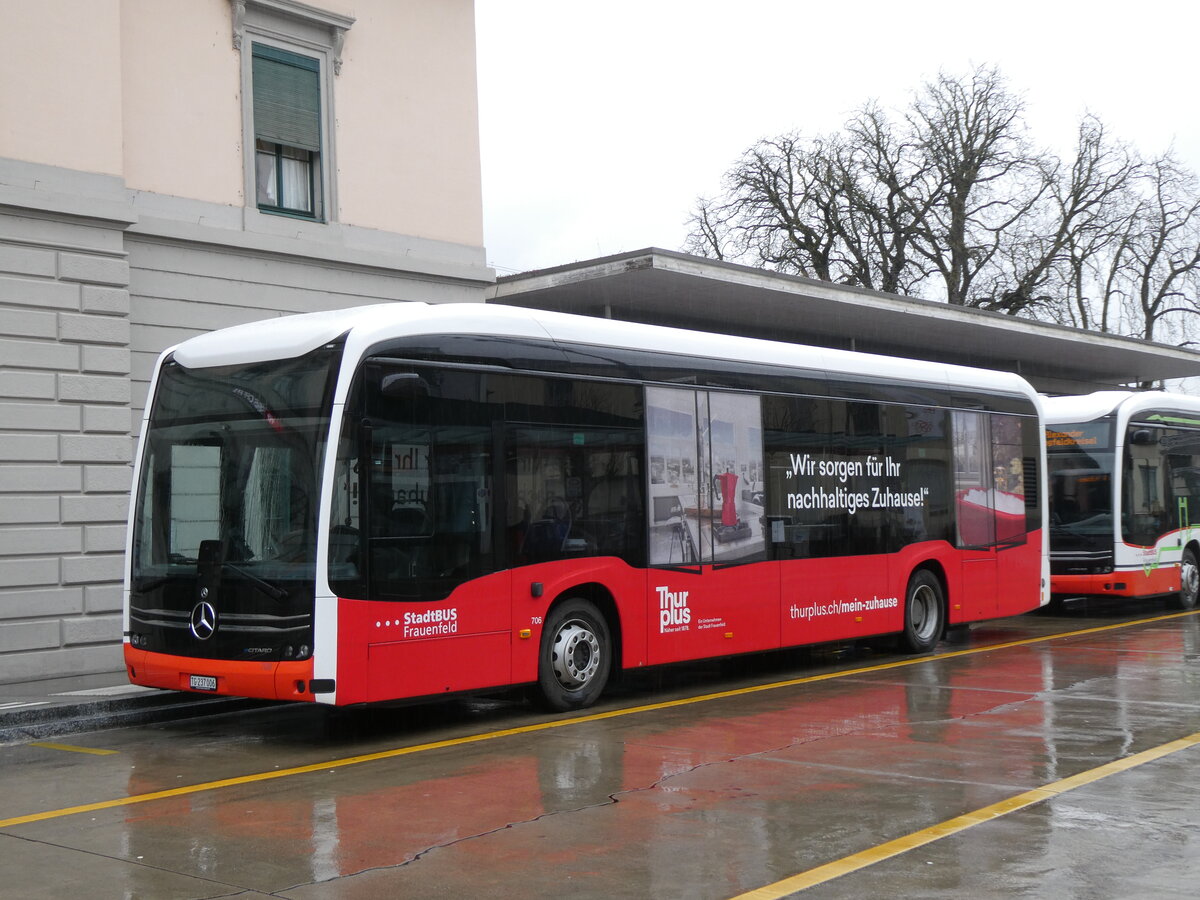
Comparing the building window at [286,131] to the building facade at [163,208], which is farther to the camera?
the building window at [286,131]

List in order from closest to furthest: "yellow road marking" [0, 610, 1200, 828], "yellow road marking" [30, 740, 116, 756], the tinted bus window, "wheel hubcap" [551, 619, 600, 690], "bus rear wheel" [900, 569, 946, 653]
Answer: "yellow road marking" [0, 610, 1200, 828], "yellow road marking" [30, 740, 116, 756], the tinted bus window, "wheel hubcap" [551, 619, 600, 690], "bus rear wheel" [900, 569, 946, 653]

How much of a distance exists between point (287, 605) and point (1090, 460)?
14.0 meters

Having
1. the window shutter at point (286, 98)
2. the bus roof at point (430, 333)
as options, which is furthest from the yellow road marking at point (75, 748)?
the window shutter at point (286, 98)

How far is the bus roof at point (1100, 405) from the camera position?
64.6 feet

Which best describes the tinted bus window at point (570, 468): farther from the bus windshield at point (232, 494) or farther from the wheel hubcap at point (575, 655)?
the bus windshield at point (232, 494)

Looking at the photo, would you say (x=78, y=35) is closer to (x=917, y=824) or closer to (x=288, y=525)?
(x=288, y=525)

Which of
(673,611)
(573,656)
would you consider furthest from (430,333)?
(673,611)

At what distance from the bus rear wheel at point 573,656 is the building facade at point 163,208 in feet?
19.0

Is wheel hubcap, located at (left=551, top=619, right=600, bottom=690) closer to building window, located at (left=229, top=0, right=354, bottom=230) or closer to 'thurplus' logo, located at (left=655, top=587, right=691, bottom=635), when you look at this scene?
'thurplus' logo, located at (left=655, top=587, right=691, bottom=635)

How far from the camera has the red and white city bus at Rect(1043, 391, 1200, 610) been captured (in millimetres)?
19078

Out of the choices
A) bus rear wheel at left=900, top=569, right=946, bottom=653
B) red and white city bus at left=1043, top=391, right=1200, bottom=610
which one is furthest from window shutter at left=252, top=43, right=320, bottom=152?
red and white city bus at left=1043, top=391, right=1200, bottom=610

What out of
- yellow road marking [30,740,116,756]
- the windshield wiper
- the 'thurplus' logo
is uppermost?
the windshield wiper

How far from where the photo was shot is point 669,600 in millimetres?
11555

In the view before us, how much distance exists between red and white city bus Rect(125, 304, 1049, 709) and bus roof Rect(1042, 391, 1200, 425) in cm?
750
